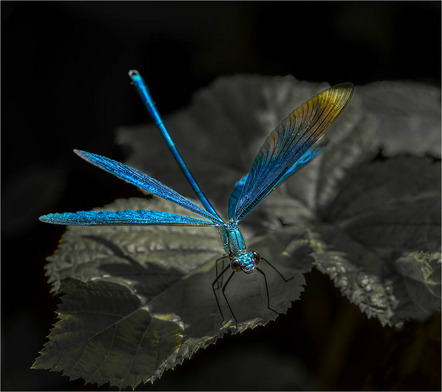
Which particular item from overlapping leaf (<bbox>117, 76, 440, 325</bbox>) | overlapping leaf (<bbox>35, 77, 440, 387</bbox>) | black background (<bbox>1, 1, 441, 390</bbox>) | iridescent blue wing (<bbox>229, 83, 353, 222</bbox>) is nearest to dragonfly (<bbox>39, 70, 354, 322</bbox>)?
iridescent blue wing (<bbox>229, 83, 353, 222</bbox>)

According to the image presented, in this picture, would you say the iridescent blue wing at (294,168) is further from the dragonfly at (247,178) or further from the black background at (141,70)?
the black background at (141,70)

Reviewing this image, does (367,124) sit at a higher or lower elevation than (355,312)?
higher

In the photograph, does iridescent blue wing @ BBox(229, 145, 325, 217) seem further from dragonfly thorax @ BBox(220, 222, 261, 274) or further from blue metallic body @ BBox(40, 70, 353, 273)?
dragonfly thorax @ BBox(220, 222, 261, 274)

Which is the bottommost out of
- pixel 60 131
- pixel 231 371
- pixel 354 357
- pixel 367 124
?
pixel 354 357

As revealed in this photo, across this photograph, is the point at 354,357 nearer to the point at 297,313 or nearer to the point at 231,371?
the point at 297,313

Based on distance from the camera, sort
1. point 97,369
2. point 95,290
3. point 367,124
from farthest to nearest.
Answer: point 367,124, point 95,290, point 97,369

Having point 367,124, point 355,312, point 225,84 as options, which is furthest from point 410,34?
point 355,312

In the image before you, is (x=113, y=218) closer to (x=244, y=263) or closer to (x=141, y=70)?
(x=244, y=263)

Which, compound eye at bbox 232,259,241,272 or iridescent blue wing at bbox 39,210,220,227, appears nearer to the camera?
iridescent blue wing at bbox 39,210,220,227
